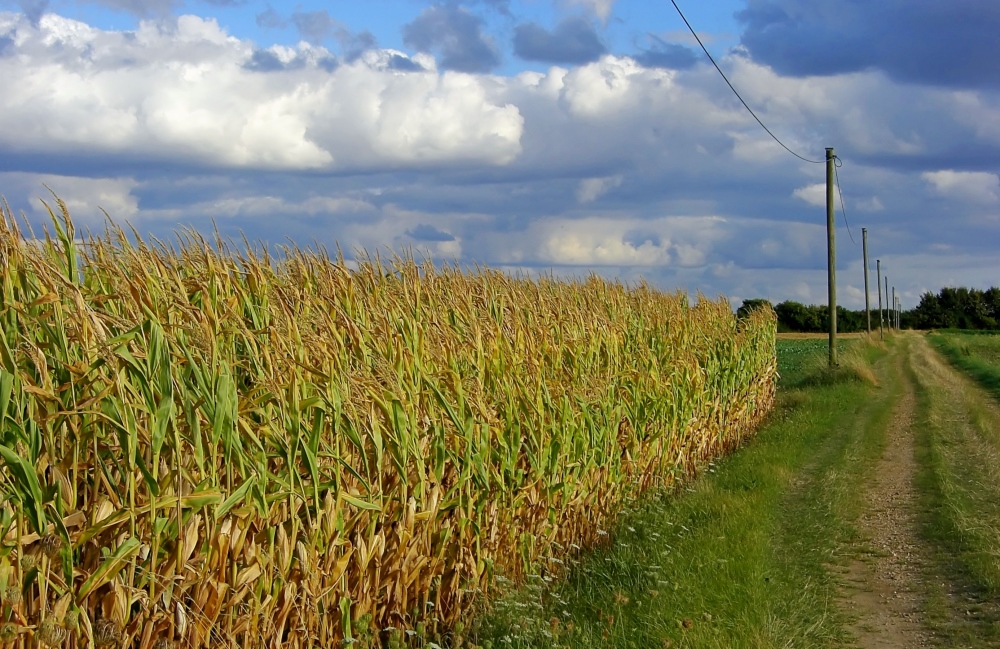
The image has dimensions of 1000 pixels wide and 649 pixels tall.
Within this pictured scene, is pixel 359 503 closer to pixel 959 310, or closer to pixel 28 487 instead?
pixel 28 487

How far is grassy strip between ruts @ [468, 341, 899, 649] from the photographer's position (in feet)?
19.5

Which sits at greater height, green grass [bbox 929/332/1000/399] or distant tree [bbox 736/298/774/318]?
distant tree [bbox 736/298/774/318]

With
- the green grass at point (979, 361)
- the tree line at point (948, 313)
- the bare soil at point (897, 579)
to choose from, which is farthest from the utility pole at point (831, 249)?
the tree line at point (948, 313)

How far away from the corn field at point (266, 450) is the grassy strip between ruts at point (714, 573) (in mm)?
415

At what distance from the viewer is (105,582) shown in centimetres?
387

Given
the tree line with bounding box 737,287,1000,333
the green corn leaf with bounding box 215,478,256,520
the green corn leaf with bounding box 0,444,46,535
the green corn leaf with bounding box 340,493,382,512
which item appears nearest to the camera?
the green corn leaf with bounding box 0,444,46,535

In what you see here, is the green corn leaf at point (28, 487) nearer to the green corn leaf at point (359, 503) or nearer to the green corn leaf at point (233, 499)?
the green corn leaf at point (233, 499)

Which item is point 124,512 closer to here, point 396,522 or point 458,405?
point 396,522

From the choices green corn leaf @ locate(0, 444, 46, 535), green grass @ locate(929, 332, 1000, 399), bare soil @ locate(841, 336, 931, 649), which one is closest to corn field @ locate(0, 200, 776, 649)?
green corn leaf @ locate(0, 444, 46, 535)

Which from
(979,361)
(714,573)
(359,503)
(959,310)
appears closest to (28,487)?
(359,503)

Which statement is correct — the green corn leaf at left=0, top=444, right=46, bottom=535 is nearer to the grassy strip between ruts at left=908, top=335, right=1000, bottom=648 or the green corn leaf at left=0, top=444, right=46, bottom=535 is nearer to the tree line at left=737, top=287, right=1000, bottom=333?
the grassy strip between ruts at left=908, top=335, right=1000, bottom=648

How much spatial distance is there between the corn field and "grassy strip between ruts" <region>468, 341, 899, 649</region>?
0.42m

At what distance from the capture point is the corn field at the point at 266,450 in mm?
3787

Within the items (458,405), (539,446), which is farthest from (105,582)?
(539,446)
